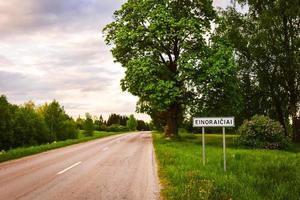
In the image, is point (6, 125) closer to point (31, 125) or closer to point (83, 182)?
point (31, 125)

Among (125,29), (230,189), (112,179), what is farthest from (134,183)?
(125,29)

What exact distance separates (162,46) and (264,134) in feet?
40.8

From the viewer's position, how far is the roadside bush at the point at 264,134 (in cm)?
3139

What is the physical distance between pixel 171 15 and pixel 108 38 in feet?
24.2

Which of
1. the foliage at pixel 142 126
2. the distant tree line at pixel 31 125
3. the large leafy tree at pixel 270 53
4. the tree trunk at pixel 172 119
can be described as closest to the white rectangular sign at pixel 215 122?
the large leafy tree at pixel 270 53

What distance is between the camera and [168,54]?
3922 centimetres

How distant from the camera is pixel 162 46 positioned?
3831 cm

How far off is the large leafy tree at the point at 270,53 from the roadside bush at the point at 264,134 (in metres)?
5.25

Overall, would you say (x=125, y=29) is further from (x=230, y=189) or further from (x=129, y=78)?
(x=230, y=189)

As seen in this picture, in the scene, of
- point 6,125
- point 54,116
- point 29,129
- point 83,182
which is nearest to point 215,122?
point 83,182

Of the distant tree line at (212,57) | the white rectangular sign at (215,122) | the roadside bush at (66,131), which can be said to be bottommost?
the white rectangular sign at (215,122)

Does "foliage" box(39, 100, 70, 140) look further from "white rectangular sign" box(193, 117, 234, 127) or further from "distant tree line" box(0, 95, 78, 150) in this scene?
"white rectangular sign" box(193, 117, 234, 127)

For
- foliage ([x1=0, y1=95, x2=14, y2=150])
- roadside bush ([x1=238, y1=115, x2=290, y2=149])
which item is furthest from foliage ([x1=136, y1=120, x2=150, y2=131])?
roadside bush ([x1=238, y1=115, x2=290, y2=149])

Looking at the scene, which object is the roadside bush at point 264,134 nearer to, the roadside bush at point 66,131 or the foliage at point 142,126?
the roadside bush at point 66,131
